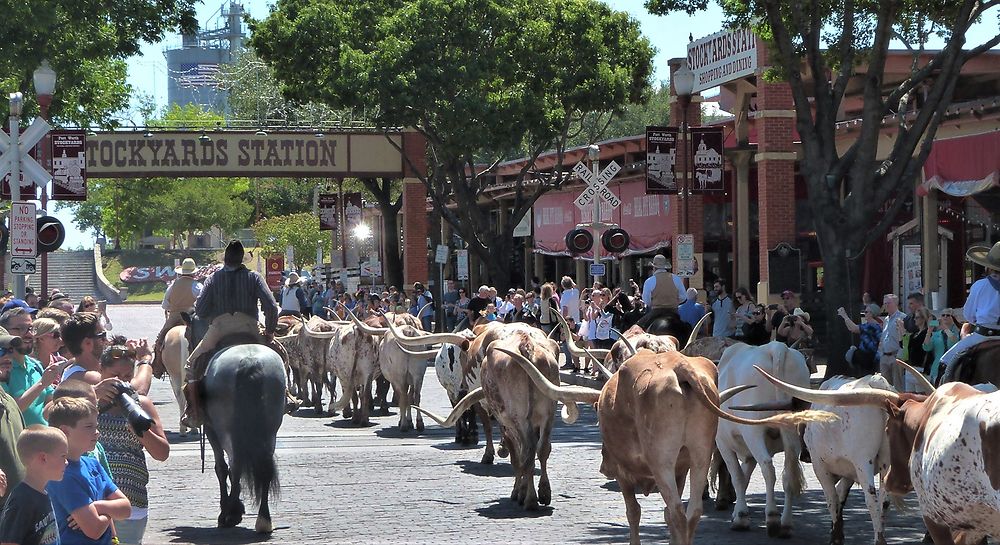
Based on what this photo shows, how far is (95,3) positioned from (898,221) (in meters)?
17.9

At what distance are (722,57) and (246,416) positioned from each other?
2354 cm

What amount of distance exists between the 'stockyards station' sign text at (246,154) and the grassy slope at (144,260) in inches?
1786

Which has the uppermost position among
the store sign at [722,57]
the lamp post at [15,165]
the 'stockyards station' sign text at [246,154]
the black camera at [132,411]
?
the store sign at [722,57]

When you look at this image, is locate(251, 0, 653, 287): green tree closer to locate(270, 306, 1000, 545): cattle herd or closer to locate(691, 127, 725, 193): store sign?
locate(691, 127, 725, 193): store sign

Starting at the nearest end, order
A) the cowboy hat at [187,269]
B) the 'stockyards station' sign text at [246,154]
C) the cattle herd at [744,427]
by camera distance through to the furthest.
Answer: the cattle herd at [744,427], the cowboy hat at [187,269], the 'stockyards station' sign text at [246,154]

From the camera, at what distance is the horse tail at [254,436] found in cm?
1129

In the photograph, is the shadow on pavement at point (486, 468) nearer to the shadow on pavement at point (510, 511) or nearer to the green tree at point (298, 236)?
the shadow on pavement at point (510, 511)

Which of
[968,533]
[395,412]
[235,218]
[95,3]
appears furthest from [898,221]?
[235,218]

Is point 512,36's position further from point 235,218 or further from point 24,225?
point 235,218

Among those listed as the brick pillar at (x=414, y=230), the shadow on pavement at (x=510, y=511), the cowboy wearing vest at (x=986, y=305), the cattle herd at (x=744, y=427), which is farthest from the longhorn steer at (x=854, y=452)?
the brick pillar at (x=414, y=230)

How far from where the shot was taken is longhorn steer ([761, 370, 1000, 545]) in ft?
23.1

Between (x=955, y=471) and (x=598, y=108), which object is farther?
(x=598, y=108)

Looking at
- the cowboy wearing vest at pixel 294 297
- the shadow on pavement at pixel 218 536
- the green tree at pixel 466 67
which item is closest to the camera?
the shadow on pavement at pixel 218 536

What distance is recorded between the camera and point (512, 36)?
117ft
